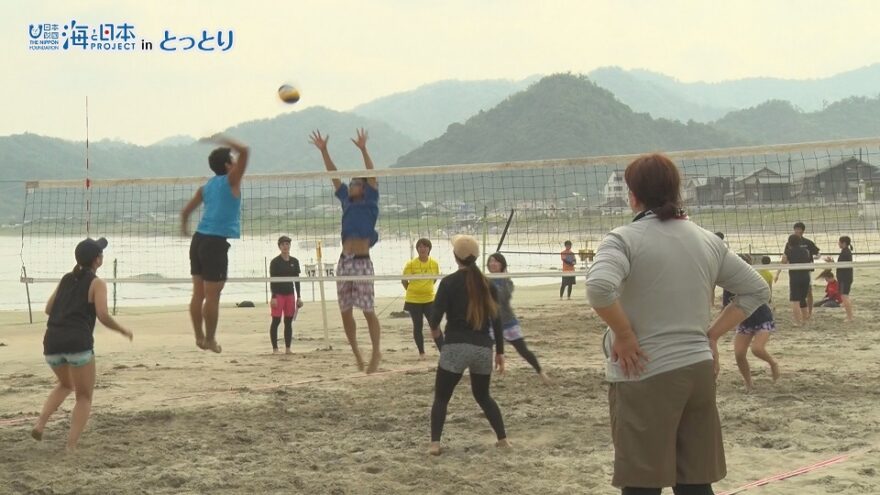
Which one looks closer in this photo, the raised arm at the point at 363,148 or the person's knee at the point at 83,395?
the person's knee at the point at 83,395

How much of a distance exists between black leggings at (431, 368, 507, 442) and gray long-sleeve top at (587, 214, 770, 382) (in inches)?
127

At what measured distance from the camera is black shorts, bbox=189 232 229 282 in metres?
7.80

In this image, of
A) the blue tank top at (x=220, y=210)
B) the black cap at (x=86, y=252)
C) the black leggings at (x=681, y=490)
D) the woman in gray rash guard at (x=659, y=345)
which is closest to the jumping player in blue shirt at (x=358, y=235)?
the blue tank top at (x=220, y=210)

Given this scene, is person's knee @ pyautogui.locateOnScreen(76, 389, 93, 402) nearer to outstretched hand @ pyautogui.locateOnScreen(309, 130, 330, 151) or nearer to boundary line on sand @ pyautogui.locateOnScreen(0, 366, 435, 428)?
boundary line on sand @ pyautogui.locateOnScreen(0, 366, 435, 428)

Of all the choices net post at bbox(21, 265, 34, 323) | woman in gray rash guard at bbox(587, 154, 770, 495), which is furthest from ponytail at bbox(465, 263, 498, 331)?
net post at bbox(21, 265, 34, 323)

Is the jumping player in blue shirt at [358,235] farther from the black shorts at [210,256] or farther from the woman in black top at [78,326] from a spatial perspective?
the woman in black top at [78,326]

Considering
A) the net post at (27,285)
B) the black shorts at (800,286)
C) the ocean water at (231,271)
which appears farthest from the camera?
the ocean water at (231,271)

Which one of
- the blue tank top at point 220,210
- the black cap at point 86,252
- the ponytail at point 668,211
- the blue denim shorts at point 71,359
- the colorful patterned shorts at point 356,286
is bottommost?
the blue denim shorts at point 71,359

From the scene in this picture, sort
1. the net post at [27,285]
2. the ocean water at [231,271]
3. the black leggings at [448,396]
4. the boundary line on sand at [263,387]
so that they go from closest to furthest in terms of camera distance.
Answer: the black leggings at [448,396]
the boundary line on sand at [263,387]
the net post at [27,285]
the ocean water at [231,271]

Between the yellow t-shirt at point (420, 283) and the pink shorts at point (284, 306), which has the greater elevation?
the yellow t-shirt at point (420, 283)

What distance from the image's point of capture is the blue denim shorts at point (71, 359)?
22.7ft

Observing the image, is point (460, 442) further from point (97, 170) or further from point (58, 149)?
point (97, 170)

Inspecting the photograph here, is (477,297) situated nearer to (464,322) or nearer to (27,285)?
(464,322)

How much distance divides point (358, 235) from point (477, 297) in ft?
7.52
